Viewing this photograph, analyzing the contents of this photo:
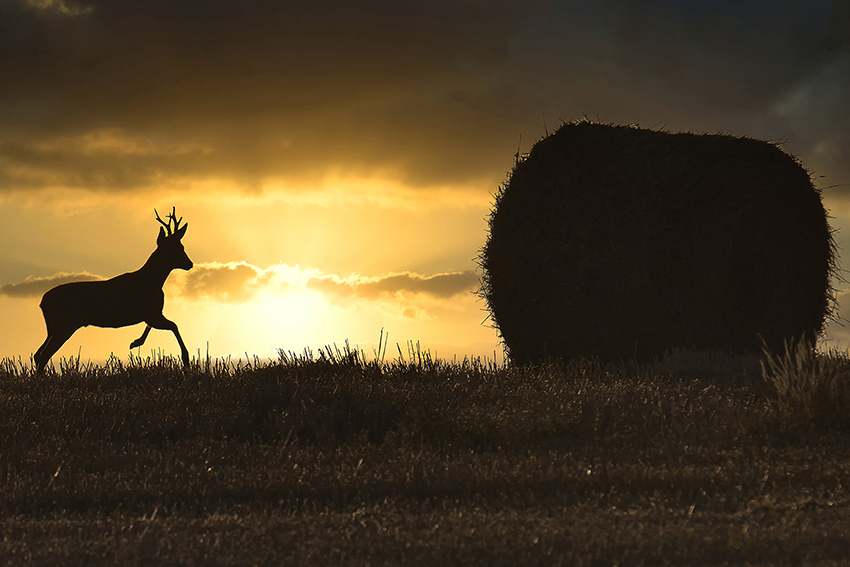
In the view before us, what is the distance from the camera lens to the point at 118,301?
41.3 ft

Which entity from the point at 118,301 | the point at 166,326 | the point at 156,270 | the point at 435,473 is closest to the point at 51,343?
the point at 118,301

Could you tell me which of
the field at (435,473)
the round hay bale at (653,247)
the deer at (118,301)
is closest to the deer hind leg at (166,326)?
the deer at (118,301)

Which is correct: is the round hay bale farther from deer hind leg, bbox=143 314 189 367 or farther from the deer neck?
the deer neck

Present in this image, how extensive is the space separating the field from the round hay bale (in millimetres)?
1423

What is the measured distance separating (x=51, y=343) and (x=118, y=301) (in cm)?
128

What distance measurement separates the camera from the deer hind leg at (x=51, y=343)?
12320 mm

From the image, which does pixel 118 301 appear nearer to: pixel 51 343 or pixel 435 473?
pixel 51 343

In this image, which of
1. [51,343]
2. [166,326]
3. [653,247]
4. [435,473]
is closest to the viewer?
[435,473]

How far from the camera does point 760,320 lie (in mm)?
10328

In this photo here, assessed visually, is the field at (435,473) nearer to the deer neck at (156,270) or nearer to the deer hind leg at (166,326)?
the deer hind leg at (166,326)

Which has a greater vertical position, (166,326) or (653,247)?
(653,247)

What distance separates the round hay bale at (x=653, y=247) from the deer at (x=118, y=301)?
585 centimetres

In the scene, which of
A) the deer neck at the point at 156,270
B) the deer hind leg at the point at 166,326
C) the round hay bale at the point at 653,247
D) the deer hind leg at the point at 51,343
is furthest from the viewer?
the deer neck at the point at 156,270

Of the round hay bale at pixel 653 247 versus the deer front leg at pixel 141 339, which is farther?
the deer front leg at pixel 141 339
